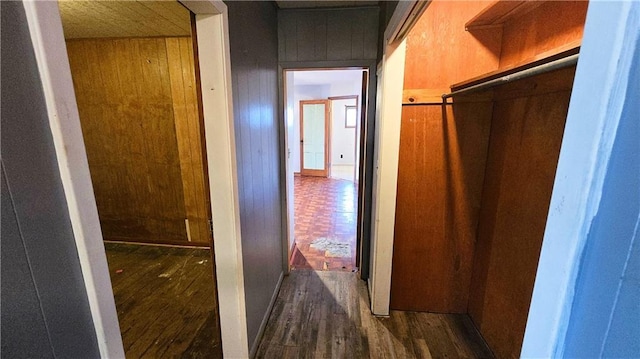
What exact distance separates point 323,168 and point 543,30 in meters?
5.92

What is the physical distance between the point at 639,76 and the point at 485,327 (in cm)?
201

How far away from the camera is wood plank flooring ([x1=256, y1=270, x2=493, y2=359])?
1675mm

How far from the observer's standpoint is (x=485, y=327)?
173 cm

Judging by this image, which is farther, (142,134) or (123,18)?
(142,134)

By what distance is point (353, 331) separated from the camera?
1.85 meters

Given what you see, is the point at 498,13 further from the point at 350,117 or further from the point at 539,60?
the point at 350,117

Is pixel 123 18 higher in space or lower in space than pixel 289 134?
higher

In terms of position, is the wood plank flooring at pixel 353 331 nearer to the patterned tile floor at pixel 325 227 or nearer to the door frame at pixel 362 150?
the door frame at pixel 362 150

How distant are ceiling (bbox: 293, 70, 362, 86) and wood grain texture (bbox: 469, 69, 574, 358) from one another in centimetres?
439

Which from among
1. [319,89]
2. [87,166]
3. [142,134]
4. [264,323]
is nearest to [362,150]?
[264,323]

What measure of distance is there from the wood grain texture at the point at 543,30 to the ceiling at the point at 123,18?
2123mm

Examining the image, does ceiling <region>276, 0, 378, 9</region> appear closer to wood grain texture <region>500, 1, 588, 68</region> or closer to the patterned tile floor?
wood grain texture <region>500, 1, 588, 68</region>

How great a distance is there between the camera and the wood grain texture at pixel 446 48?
1.62 meters

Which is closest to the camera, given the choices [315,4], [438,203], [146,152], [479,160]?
[479,160]
